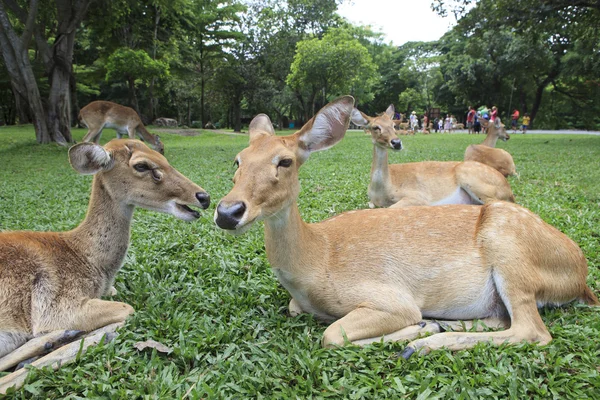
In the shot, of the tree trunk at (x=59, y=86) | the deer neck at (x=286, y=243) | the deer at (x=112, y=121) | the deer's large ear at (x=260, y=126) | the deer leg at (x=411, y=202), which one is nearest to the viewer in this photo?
the deer neck at (x=286, y=243)

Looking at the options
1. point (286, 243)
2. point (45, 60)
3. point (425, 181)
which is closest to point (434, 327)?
point (286, 243)

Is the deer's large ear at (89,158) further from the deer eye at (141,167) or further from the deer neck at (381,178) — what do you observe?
the deer neck at (381,178)

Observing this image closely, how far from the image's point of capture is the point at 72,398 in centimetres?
221

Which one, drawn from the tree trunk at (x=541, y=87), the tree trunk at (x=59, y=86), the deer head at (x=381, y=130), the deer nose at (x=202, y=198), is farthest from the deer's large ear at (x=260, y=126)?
the tree trunk at (x=541, y=87)

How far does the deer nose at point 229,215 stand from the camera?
234 cm

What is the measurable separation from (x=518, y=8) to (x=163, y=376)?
66.5 ft

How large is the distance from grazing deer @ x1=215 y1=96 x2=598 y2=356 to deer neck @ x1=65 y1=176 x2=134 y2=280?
42.9 inches

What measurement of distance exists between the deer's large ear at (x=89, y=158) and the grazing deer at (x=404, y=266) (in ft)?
3.35

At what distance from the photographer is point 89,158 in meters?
3.06

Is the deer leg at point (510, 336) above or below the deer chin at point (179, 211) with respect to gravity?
below

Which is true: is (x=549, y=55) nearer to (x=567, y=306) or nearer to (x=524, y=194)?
(x=524, y=194)

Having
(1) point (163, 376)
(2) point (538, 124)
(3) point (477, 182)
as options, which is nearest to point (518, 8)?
(3) point (477, 182)

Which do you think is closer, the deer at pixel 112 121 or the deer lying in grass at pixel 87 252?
the deer lying in grass at pixel 87 252

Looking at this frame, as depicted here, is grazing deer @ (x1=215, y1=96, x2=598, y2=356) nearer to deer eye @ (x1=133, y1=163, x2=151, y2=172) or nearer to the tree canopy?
deer eye @ (x1=133, y1=163, x2=151, y2=172)
